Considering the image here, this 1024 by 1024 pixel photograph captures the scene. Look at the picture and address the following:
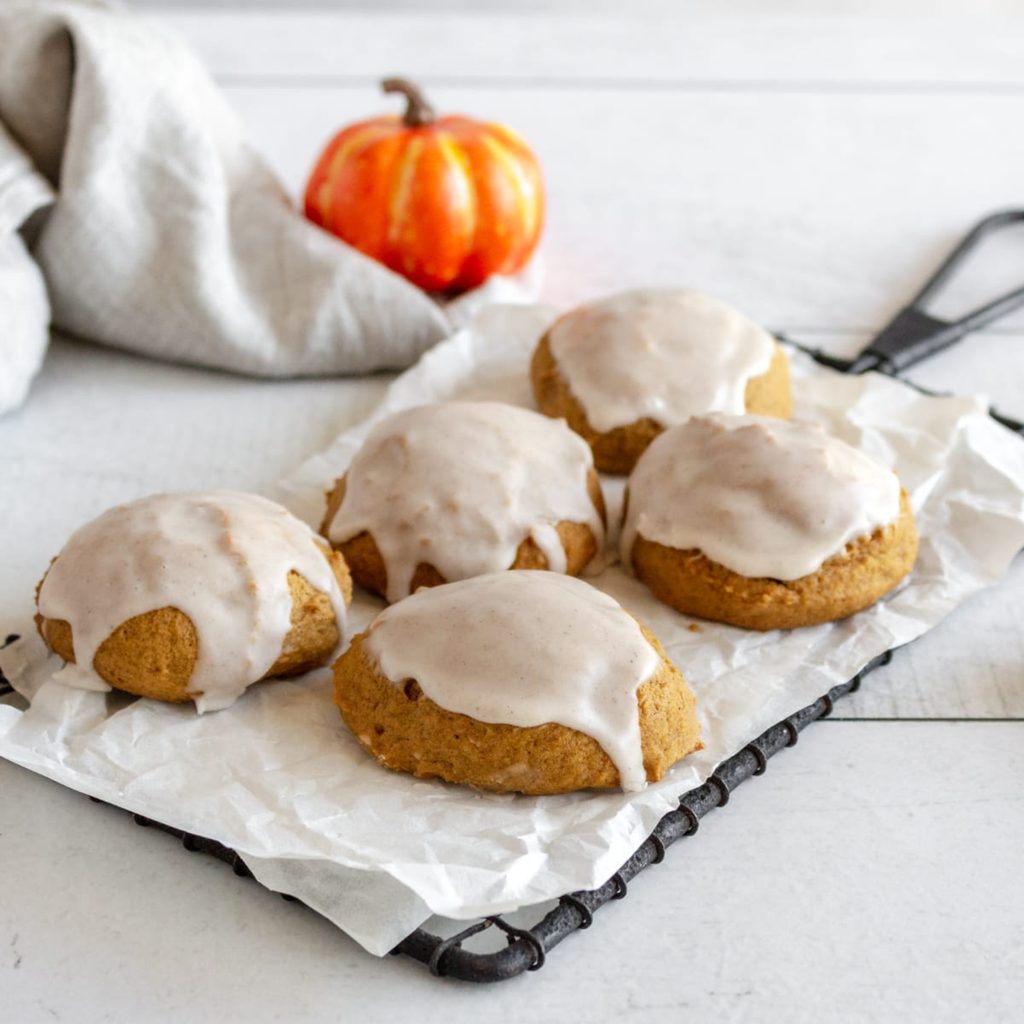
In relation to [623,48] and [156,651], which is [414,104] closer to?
[156,651]

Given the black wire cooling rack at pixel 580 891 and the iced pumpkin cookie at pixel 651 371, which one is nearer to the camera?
the black wire cooling rack at pixel 580 891

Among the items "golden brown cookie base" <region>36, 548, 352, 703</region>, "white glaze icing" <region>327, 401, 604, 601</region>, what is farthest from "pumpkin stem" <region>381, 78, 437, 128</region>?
"golden brown cookie base" <region>36, 548, 352, 703</region>

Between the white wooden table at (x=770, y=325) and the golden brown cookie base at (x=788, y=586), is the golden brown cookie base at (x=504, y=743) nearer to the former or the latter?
the white wooden table at (x=770, y=325)

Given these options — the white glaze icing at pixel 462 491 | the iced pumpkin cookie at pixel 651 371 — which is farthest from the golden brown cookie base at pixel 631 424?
the white glaze icing at pixel 462 491

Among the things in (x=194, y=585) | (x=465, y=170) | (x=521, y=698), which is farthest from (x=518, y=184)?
(x=521, y=698)

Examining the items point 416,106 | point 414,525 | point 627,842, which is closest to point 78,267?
point 416,106

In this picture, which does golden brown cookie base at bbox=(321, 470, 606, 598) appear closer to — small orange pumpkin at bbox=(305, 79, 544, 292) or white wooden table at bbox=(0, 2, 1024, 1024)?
white wooden table at bbox=(0, 2, 1024, 1024)

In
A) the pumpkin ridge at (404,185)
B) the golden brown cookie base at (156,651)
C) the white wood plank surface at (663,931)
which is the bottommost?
the white wood plank surface at (663,931)

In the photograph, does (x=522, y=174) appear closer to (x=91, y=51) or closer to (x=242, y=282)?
(x=242, y=282)
